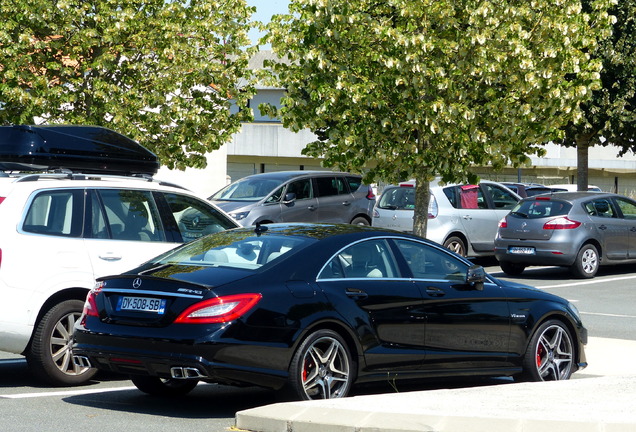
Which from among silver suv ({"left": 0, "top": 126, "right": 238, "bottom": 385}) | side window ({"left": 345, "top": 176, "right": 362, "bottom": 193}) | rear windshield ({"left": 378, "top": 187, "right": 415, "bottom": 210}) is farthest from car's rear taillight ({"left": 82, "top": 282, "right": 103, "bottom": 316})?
side window ({"left": 345, "top": 176, "right": 362, "bottom": 193})

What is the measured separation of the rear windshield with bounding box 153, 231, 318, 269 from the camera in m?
8.38

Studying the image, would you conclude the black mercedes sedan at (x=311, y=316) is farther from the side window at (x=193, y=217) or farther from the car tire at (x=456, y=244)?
the car tire at (x=456, y=244)

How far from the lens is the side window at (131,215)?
10.2 metres

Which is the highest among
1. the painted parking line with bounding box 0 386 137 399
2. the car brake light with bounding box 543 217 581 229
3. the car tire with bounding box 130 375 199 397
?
the car brake light with bounding box 543 217 581 229

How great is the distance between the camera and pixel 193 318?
7.78 meters

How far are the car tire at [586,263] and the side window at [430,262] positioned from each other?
1180 cm

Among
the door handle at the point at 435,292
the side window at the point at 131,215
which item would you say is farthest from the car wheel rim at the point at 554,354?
the side window at the point at 131,215

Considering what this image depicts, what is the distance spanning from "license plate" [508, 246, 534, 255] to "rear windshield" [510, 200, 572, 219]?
59 cm

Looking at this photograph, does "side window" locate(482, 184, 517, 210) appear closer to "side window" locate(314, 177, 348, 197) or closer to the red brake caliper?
"side window" locate(314, 177, 348, 197)

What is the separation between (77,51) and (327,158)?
23.3 feet

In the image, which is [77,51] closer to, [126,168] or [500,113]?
[500,113]

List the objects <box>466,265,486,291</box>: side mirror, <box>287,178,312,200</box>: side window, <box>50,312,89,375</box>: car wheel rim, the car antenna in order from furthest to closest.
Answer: <box>287,178,312,200</box>: side window → <box>50,312,89,375</box>: car wheel rim → <box>466,265,486,291</box>: side mirror → the car antenna

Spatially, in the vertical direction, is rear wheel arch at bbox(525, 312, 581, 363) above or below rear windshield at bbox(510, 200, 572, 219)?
below

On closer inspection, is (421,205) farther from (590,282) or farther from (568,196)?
(568,196)
